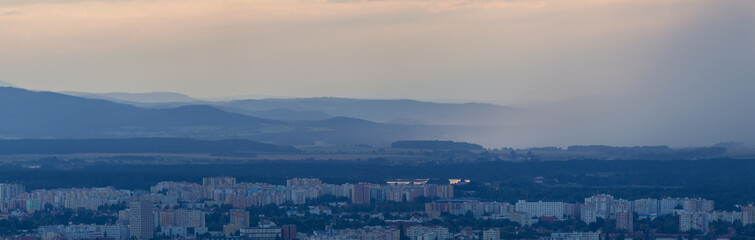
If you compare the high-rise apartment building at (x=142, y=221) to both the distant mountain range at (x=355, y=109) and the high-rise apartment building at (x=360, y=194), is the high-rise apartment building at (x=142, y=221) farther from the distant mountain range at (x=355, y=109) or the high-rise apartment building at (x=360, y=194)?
the distant mountain range at (x=355, y=109)

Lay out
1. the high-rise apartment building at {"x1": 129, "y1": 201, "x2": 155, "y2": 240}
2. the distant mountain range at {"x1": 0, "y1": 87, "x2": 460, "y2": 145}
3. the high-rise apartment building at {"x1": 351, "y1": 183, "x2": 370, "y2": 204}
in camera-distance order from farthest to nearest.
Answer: the distant mountain range at {"x1": 0, "y1": 87, "x2": 460, "y2": 145} → the high-rise apartment building at {"x1": 351, "y1": 183, "x2": 370, "y2": 204} → the high-rise apartment building at {"x1": 129, "y1": 201, "x2": 155, "y2": 240}

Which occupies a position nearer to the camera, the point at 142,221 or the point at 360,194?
the point at 142,221

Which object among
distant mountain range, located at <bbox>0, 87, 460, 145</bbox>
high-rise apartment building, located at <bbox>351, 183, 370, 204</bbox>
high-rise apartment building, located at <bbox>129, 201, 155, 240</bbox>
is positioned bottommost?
high-rise apartment building, located at <bbox>129, 201, 155, 240</bbox>

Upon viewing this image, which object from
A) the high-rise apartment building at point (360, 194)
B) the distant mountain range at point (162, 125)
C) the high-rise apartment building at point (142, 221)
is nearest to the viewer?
the high-rise apartment building at point (142, 221)

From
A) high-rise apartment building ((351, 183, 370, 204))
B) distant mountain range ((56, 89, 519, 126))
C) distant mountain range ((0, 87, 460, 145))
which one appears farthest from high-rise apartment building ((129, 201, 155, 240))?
distant mountain range ((56, 89, 519, 126))

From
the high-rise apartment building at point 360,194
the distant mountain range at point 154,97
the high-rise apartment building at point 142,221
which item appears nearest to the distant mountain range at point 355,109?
the distant mountain range at point 154,97

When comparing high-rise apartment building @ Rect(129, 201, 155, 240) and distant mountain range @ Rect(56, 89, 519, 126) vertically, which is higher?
distant mountain range @ Rect(56, 89, 519, 126)

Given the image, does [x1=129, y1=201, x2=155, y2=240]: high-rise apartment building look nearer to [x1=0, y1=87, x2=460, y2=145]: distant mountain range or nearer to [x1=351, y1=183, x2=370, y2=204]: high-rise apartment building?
[x1=351, y1=183, x2=370, y2=204]: high-rise apartment building

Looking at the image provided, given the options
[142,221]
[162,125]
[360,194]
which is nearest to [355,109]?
[162,125]

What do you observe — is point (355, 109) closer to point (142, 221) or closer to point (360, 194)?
point (360, 194)
